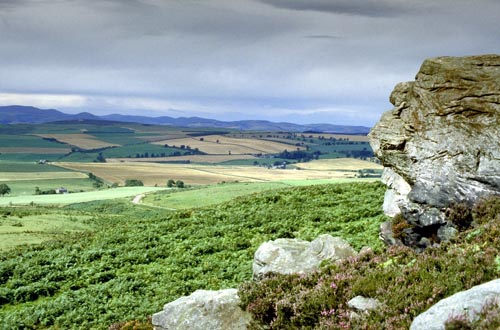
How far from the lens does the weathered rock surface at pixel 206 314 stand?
557 inches

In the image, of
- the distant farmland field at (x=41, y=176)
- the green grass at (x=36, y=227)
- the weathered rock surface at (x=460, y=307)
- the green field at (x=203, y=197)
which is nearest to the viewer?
the weathered rock surface at (x=460, y=307)

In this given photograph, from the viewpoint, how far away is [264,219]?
35.3 m

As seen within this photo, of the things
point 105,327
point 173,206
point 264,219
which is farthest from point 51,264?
point 173,206

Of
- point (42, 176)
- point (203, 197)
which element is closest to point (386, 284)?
point (203, 197)

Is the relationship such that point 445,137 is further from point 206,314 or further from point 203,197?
point 203,197

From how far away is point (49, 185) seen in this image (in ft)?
519

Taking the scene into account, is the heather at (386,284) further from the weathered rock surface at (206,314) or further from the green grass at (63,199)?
the green grass at (63,199)

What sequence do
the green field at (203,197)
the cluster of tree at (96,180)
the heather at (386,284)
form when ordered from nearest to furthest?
the heather at (386,284)
the green field at (203,197)
the cluster of tree at (96,180)

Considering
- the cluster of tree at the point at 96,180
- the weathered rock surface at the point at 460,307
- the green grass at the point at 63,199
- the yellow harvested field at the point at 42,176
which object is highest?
the weathered rock surface at the point at 460,307

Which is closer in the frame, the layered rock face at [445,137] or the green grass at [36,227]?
the layered rock face at [445,137]

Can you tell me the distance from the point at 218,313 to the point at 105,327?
830 cm

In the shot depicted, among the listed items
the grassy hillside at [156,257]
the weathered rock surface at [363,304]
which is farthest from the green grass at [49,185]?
the weathered rock surface at [363,304]

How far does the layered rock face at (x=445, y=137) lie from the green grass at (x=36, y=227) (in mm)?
31106

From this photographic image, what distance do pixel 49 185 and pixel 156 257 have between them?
14075 centimetres
